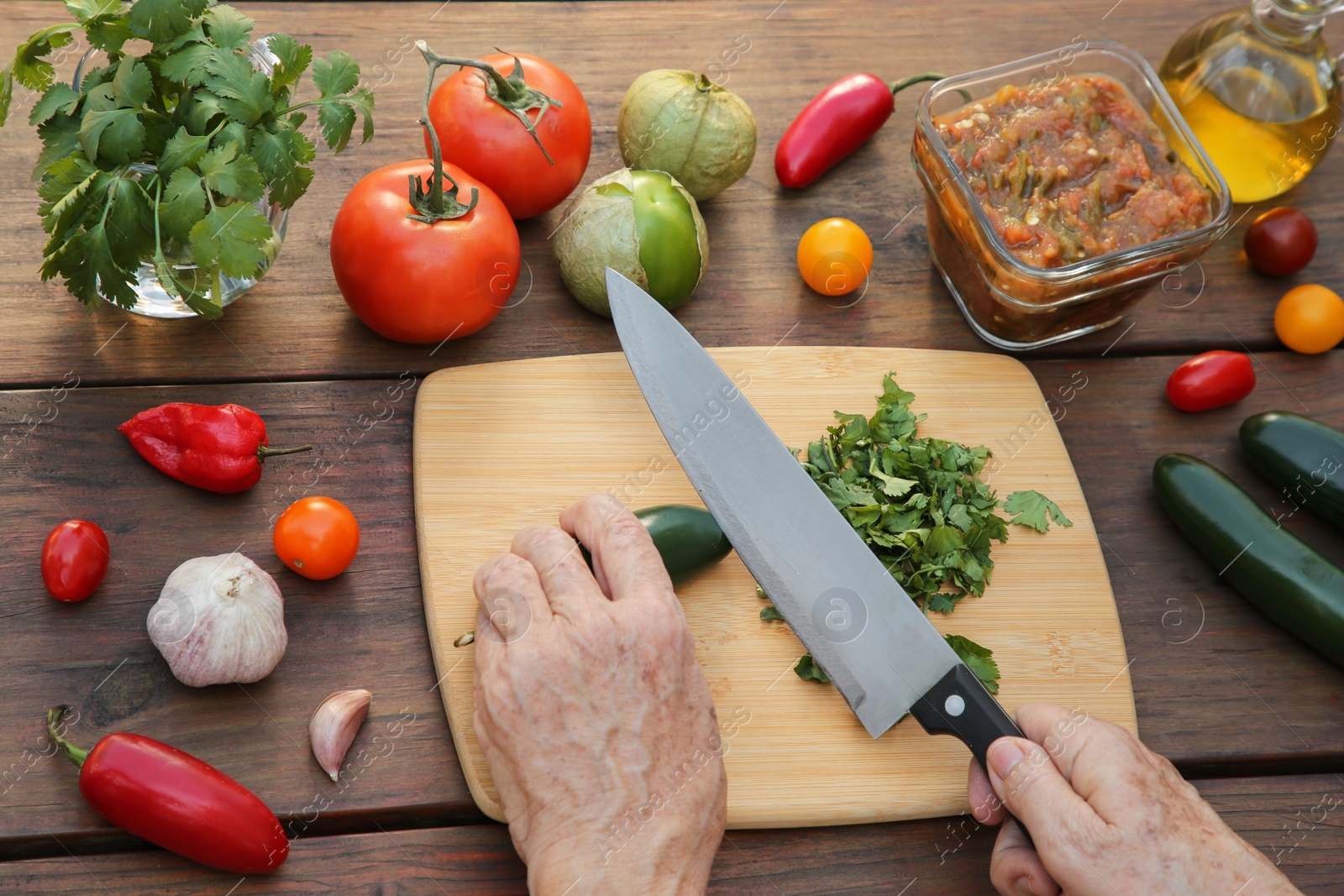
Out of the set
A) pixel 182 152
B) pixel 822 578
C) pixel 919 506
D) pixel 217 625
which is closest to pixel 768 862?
pixel 822 578

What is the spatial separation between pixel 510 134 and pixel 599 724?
901mm

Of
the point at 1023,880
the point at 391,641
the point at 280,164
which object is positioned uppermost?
the point at 280,164

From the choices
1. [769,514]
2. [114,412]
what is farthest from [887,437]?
[114,412]

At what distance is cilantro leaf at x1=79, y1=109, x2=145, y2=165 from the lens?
3.72 feet

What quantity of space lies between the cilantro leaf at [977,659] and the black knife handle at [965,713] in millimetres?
100

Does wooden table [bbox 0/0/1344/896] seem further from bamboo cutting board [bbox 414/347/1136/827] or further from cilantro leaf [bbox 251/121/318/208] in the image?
cilantro leaf [bbox 251/121/318/208]

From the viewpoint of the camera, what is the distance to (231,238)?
1.16m

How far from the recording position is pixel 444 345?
4.99 ft

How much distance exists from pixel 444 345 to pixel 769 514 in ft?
2.04

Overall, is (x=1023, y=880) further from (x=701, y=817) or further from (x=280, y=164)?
(x=280, y=164)

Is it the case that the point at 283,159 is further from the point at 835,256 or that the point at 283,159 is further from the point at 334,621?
the point at 835,256

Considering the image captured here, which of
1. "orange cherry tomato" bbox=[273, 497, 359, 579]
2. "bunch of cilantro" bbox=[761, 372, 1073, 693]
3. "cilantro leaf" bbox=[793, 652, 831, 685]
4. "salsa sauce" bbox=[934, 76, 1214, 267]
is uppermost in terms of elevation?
"salsa sauce" bbox=[934, 76, 1214, 267]

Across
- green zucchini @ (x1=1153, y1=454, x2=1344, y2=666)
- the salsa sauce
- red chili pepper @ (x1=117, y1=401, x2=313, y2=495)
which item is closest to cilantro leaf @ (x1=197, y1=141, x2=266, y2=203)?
red chili pepper @ (x1=117, y1=401, x2=313, y2=495)

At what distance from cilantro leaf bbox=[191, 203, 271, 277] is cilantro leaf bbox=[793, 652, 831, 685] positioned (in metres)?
0.87
